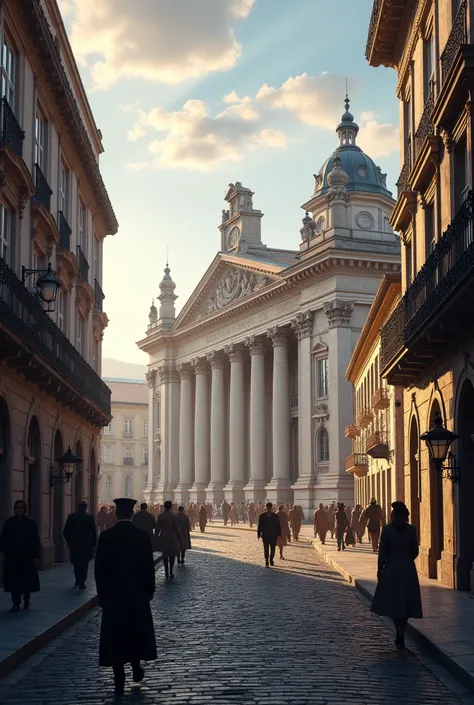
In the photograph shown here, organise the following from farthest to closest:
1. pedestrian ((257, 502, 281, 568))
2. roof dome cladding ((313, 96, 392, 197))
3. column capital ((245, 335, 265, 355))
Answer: roof dome cladding ((313, 96, 392, 197)), column capital ((245, 335, 265, 355)), pedestrian ((257, 502, 281, 568))

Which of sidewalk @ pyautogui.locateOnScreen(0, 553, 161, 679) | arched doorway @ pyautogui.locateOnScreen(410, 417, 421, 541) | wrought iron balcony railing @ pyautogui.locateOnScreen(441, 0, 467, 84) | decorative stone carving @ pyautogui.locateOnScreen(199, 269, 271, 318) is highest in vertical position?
→ decorative stone carving @ pyautogui.locateOnScreen(199, 269, 271, 318)

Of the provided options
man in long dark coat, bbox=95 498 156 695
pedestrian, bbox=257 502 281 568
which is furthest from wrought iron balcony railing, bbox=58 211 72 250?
man in long dark coat, bbox=95 498 156 695

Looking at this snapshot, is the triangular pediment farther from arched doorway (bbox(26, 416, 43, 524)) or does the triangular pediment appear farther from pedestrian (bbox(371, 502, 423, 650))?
pedestrian (bbox(371, 502, 423, 650))

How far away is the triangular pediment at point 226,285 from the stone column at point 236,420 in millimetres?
3539

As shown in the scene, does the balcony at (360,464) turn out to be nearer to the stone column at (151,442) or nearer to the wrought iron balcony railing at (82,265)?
the wrought iron balcony railing at (82,265)

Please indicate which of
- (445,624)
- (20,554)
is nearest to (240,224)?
(20,554)

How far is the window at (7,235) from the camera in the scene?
66.5 feet

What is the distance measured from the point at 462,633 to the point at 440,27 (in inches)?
482

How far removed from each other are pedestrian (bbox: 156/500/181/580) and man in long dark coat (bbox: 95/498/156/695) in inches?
540

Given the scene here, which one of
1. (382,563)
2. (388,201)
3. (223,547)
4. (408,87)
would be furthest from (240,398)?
(382,563)

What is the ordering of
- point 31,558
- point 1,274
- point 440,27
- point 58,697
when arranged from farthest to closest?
point 440,27 < point 1,274 < point 31,558 < point 58,697

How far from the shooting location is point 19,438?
2125 cm

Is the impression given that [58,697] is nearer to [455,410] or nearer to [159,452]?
[455,410]

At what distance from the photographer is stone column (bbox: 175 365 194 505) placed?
8244 cm
